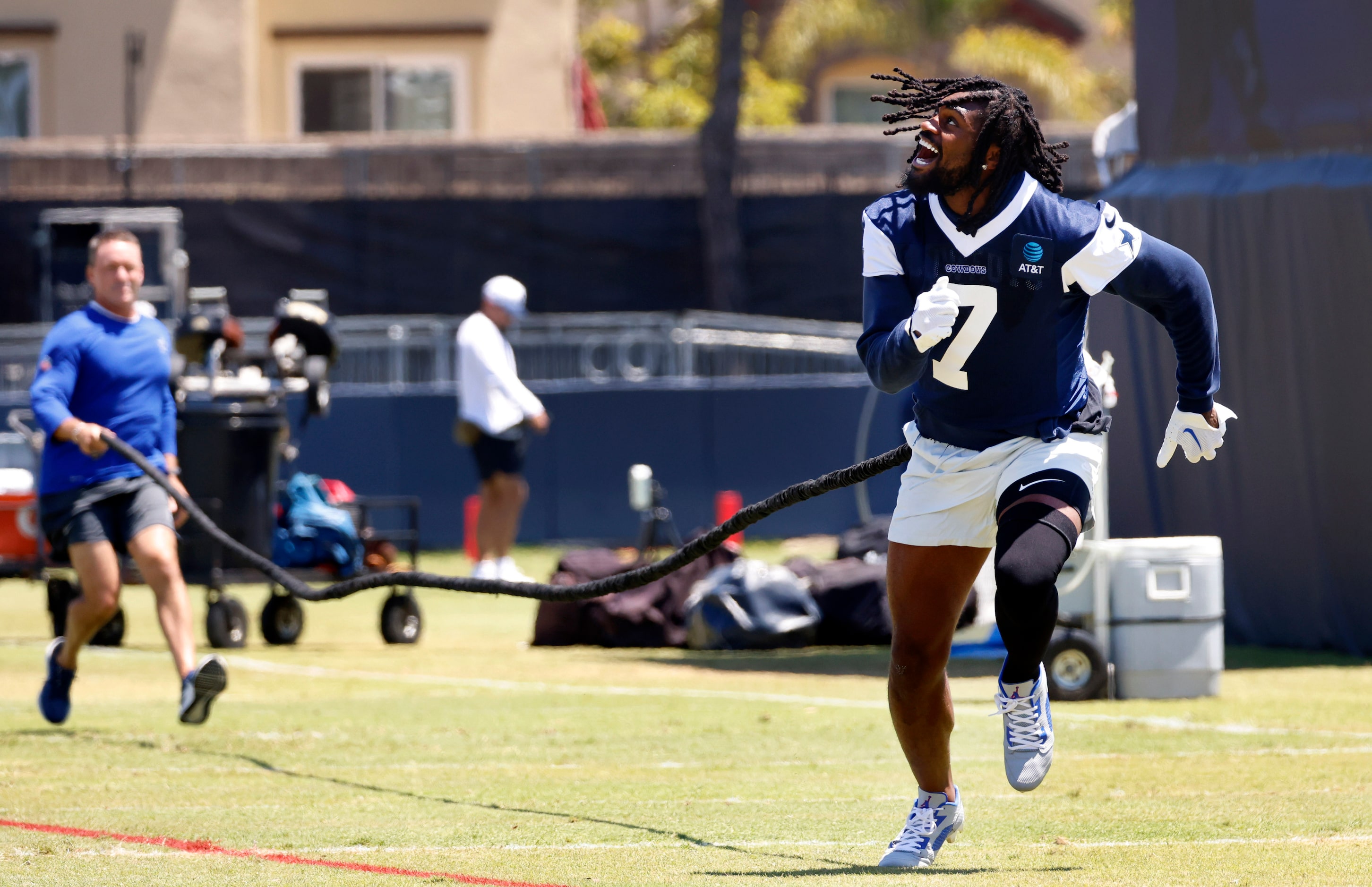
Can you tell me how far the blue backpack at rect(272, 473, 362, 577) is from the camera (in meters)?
12.8

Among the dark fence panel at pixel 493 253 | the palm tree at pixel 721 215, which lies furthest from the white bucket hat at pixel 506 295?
the palm tree at pixel 721 215

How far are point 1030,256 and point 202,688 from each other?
4446mm

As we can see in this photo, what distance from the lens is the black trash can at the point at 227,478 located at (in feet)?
39.8

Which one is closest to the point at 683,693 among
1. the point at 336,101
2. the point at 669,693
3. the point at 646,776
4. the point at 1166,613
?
the point at 669,693

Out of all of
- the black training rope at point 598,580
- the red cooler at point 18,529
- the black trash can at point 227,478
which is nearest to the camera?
the black training rope at point 598,580

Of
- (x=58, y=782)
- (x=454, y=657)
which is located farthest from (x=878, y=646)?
(x=58, y=782)

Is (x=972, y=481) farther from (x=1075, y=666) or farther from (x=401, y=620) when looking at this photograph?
(x=401, y=620)

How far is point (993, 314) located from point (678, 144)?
18242mm

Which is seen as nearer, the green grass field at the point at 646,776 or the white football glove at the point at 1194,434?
the white football glove at the point at 1194,434

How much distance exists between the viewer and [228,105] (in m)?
25.0

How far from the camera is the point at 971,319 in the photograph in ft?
17.4

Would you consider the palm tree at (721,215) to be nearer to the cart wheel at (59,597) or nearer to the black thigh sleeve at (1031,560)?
the cart wheel at (59,597)

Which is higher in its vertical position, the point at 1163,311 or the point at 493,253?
the point at 493,253

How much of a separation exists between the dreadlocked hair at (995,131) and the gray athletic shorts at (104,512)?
13.8 feet
